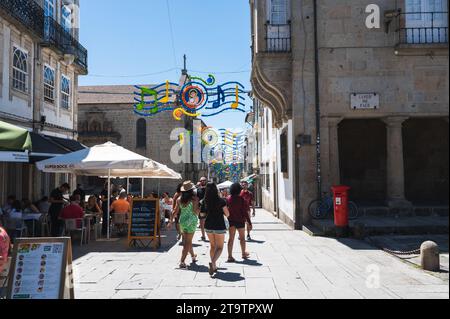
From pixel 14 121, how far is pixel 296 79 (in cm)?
1022

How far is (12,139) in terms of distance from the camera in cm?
600

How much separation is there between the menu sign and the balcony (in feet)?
38.1

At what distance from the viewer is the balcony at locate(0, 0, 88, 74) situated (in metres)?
14.5

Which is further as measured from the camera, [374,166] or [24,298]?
[374,166]

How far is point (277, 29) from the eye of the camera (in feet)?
49.1

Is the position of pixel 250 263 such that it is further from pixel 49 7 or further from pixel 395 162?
pixel 49 7

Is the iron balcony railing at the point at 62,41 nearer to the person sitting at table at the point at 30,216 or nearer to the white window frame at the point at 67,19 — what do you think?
the white window frame at the point at 67,19

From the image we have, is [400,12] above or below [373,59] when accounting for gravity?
above

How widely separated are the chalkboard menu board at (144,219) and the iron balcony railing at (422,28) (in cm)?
992

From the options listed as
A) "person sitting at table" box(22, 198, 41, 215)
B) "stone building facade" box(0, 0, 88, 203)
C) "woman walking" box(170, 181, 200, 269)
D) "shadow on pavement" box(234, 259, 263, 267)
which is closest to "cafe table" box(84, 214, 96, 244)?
"person sitting at table" box(22, 198, 41, 215)

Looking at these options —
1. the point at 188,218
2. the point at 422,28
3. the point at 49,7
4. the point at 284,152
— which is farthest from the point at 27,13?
the point at 422,28

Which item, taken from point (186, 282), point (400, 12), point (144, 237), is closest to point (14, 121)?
point (144, 237)
